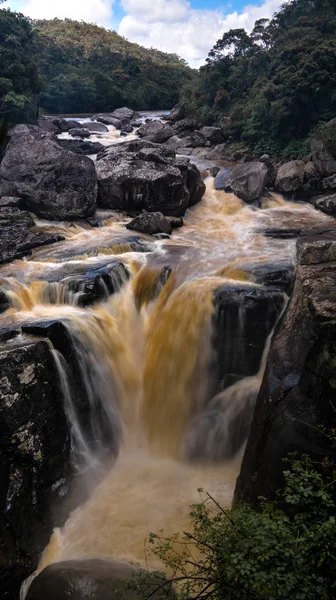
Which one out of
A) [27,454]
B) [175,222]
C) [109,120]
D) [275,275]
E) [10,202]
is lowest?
[27,454]

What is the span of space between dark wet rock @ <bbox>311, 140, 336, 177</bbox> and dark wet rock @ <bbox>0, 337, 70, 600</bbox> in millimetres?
15561

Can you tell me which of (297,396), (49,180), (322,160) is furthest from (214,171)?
(297,396)

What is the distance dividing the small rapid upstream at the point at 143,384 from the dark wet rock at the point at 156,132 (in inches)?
735

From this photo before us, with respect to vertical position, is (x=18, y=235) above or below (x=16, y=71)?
below

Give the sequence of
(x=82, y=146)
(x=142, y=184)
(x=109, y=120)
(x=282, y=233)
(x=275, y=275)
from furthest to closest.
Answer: (x=109, y=120) → (x=82, y=146) → (x=142, y=184) → (x=282, y=233) → (x=275, y=275)

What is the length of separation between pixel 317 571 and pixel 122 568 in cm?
Result: 315

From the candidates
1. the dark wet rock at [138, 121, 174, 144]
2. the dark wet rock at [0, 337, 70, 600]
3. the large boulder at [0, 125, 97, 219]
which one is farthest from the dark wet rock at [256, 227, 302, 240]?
the dark wet rock at [138, 121, 174, 144]

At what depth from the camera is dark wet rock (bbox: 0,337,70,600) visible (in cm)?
568

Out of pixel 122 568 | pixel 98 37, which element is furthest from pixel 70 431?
pixel 98 37

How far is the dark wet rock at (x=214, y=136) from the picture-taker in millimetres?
27000

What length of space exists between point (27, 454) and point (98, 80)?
41539 millimetres

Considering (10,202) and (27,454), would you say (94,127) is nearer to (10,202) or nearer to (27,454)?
(10,202)

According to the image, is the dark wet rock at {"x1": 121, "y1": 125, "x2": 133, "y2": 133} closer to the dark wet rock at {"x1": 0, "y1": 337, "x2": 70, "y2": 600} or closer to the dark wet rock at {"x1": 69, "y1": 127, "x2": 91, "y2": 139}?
the dark wet rock at {"x1": 69, "y1": 127, "x2": 91, "y2": 139}

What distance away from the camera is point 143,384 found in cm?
873
